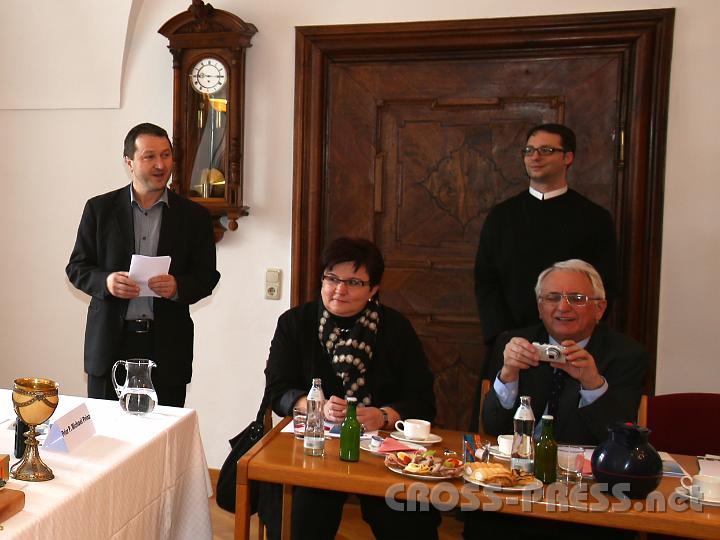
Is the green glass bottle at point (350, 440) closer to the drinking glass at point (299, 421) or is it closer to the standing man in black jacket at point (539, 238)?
the drinking glass at point (299, 421)

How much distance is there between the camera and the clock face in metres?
3.81

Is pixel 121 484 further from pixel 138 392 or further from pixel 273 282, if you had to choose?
pixel 273 282

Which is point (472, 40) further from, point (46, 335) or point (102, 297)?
point (46, 335)

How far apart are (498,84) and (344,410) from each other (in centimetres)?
197

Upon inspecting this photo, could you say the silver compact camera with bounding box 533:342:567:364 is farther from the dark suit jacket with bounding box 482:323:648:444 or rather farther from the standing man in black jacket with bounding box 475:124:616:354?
the standing man in black jacket with bounding box 475:124:616:354

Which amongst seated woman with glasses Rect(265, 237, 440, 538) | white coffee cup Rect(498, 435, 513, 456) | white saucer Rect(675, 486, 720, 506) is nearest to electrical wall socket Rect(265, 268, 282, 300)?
seated woman with glasses Rect(265, 237, 440, 538)

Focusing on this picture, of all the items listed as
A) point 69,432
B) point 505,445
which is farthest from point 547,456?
point 69,432

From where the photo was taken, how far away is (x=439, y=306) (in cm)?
376

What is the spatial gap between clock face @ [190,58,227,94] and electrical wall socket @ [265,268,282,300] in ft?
2.98

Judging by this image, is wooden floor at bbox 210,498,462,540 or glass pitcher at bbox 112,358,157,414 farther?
wooden floor at bbox 210,498,462,540

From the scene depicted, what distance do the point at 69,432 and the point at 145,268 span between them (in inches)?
39.3

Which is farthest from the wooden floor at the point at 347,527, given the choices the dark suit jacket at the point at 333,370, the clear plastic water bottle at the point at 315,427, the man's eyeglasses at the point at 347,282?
the clear plastic water bottle at the point at 315,427

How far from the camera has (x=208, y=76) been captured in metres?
3.82

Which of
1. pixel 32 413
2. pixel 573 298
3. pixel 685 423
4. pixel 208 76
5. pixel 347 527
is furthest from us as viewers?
pixel 208 76
